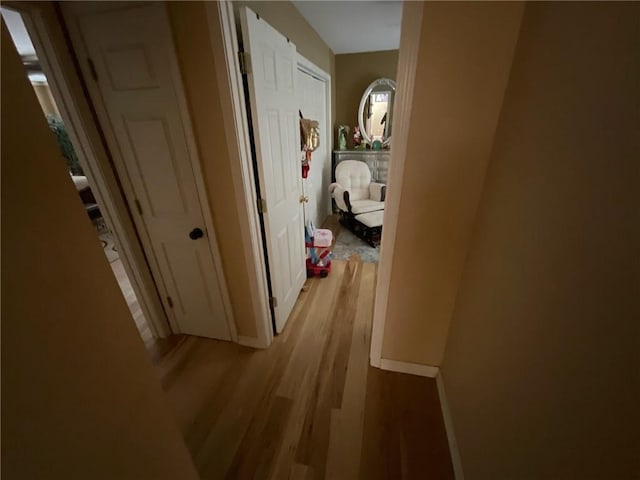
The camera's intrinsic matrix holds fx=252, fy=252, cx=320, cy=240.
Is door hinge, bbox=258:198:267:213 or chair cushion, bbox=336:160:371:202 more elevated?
door hinge, bbox=258:198:267:213

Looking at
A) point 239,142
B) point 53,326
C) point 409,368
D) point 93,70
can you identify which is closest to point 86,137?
point 93,70

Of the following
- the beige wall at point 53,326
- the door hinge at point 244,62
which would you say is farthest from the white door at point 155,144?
the beige wall at point 53,326

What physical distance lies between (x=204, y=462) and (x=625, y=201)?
175 centimetres

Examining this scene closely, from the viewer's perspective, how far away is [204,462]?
3.92 feet

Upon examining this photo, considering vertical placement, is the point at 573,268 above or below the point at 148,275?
above

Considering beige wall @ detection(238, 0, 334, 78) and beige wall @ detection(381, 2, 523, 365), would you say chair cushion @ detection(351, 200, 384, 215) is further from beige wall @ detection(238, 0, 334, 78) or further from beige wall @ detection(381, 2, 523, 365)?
beige wall @ detection(381, 2, 523, 365)

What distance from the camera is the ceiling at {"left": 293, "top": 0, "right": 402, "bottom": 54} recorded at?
2.10 meters

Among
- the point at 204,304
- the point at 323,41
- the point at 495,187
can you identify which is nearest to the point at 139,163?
the point at 204,304

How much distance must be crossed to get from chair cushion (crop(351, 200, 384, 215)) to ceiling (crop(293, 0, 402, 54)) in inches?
74.5

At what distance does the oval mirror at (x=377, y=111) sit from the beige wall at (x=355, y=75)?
0.10 metres

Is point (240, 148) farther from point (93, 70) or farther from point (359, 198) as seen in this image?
point (359, 198)

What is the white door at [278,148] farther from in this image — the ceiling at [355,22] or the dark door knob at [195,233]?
the ceiling at [355,22]

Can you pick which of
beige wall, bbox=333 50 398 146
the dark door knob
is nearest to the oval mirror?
beige wall, bbox=333 50 398 146

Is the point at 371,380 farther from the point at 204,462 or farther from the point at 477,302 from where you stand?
the point at 204,462
